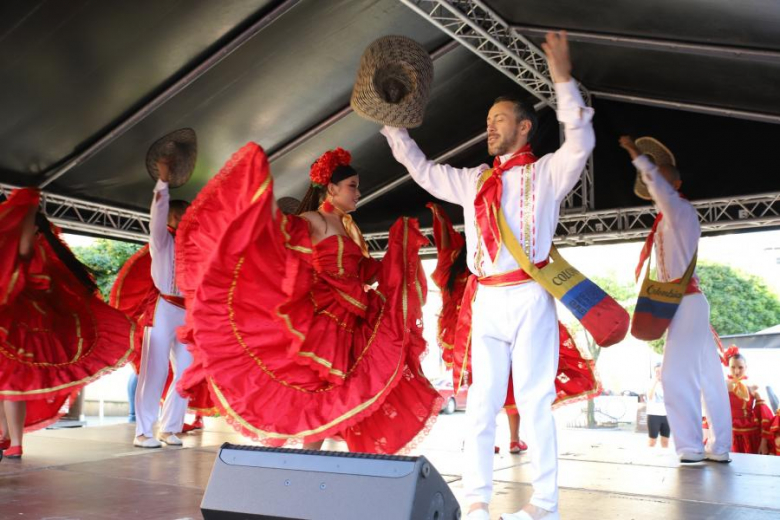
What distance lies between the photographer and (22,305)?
433 centimetres

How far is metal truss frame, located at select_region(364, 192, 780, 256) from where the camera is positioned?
814 centimetres

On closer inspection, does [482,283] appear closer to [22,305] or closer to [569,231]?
[22,305]

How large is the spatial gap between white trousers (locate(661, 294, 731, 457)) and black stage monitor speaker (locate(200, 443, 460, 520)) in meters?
2.75

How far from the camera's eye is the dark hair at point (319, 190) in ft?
12.7

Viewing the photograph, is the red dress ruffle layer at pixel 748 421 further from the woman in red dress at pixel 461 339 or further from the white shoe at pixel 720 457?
the woman in red dress at pixel 461 339

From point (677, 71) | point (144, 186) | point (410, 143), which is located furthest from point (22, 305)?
point (677, 71)

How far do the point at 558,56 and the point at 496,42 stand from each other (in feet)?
16.8

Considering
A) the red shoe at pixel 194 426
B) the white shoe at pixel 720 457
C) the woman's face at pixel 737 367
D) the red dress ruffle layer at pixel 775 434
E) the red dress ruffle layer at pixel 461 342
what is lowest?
the red dress ruffle layer at pixel 775 434

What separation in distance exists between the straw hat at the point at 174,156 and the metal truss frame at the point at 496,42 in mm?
2692

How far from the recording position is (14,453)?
4.22m

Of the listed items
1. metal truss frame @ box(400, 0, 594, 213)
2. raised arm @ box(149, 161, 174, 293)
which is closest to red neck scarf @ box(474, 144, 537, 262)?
raised arm @ box(149, 161, 174, 293)

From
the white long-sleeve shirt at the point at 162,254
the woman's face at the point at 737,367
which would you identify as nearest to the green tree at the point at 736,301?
the woman's face at the point at 737,367

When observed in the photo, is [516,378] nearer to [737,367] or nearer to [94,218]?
[737,367]

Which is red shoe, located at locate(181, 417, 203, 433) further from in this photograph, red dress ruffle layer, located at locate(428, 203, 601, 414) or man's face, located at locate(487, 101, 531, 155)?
Answer: man's face, located at locate(487, 101, 531, 155)
